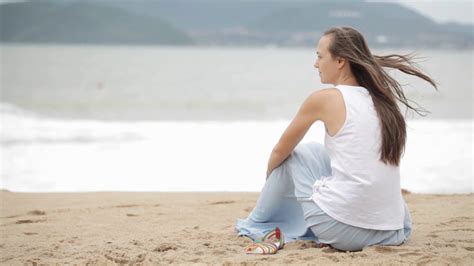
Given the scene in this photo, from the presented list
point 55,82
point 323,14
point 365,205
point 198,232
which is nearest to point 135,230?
point 198,232

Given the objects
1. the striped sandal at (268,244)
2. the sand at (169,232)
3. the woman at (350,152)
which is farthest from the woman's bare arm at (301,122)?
the sand at (169,232)

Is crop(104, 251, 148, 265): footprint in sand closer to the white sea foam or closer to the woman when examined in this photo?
the woman

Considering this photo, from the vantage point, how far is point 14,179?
7359mm

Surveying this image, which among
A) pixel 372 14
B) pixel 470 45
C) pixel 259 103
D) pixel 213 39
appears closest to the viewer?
pixel 259 103

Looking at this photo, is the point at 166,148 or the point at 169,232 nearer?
the point at 169,232

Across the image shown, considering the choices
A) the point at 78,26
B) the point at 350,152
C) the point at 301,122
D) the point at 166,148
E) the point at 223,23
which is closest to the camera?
the point at 350,152

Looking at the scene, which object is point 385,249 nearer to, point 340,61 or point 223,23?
point 340,61

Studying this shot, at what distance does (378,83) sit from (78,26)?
112374 millimetres

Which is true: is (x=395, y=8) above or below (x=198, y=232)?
above

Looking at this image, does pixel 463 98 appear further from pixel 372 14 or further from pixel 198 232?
pixel 372 14

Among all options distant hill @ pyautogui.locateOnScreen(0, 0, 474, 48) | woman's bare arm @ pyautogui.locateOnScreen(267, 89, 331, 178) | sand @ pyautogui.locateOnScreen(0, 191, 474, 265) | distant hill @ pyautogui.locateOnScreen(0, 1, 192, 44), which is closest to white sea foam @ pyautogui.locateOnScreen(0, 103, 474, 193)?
sand @ pyautogui.locateOnScreen(0, 191, 474, 265)

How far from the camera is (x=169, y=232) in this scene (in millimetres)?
4020

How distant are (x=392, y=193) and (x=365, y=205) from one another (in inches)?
6.4

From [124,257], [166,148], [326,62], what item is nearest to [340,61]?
[326,62]
